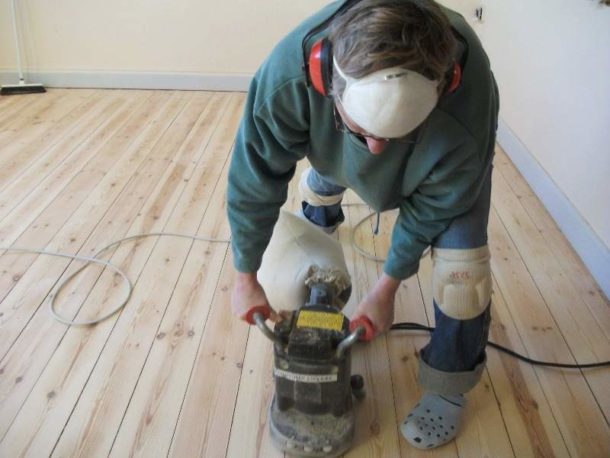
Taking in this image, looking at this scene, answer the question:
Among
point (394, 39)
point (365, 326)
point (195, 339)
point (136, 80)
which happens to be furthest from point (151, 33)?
point (394, 39)

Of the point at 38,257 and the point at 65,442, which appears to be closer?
the point at 65,442

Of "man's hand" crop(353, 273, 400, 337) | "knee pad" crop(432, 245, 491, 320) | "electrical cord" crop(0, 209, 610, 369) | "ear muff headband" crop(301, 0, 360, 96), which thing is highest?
"ear muff headband" crop(301, 0, 360, 96)

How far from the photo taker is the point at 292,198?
73.2 inches

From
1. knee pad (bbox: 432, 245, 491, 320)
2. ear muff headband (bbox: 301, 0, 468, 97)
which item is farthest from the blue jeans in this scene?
ear muff headband (bbox: 301, 0, 468, 97)

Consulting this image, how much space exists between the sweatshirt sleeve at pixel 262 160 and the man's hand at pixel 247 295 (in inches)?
0.8

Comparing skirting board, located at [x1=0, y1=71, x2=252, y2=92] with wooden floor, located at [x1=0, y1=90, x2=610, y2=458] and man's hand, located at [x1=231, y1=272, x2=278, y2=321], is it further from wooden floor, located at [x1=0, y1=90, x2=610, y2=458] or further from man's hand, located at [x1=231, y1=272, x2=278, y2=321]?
man's hand, located at [x1=231, y1=272, x2=278, y2=321]

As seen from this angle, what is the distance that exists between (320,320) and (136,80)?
8.29ft

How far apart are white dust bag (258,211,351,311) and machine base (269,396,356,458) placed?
9.1 inches

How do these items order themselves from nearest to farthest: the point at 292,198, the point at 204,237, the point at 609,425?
the point at 609,425
the point at 204,237
the point at 292,198

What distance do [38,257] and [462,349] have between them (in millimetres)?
1244

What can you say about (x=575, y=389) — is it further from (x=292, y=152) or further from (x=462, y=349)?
(x=292, y=152)

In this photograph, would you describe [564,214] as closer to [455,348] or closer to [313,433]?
[455,348]

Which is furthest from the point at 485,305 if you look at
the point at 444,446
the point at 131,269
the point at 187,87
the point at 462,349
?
the point at 187,87

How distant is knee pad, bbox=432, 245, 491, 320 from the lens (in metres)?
0.91
